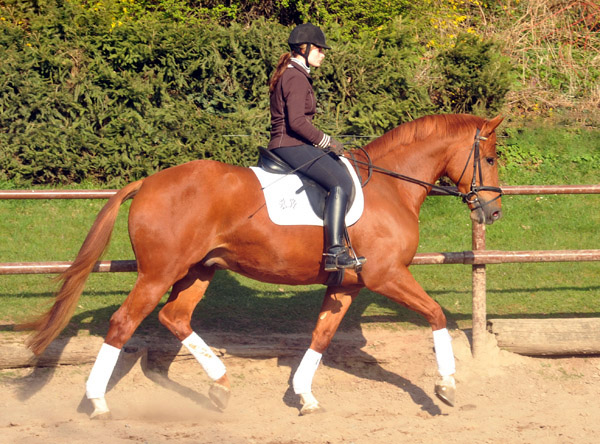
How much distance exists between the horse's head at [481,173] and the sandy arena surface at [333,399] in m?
1.41

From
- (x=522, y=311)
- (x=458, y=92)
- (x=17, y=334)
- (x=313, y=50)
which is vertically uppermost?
(x=313, y=50)

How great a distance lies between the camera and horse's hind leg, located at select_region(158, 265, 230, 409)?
5750mm

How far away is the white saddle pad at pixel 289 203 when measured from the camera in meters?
5.44

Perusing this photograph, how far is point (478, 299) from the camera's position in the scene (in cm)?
657

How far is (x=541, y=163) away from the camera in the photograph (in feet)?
38.7

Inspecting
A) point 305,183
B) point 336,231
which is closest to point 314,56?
point 305,183

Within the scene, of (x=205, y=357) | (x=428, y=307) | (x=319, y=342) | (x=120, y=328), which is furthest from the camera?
(x=319, y=342)

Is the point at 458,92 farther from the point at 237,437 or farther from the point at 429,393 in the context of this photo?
the point at 237,437

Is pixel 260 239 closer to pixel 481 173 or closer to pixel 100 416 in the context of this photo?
pixel 100 416

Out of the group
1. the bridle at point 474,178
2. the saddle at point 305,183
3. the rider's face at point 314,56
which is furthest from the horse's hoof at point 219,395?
the rider's face at point 314,56

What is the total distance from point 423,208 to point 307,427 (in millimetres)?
5832

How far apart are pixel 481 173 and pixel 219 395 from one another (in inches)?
108

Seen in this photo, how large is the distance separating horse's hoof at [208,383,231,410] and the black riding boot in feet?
4.40

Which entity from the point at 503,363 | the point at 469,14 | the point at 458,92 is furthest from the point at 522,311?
the point at 469,14
